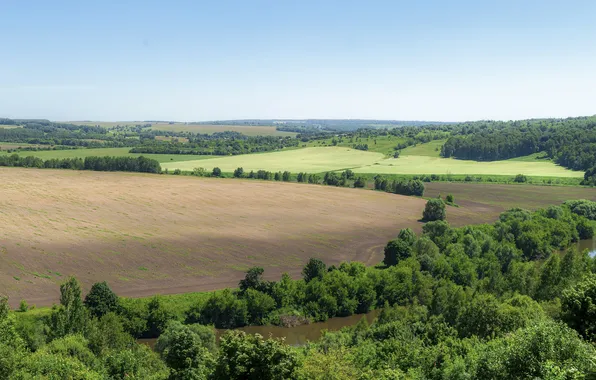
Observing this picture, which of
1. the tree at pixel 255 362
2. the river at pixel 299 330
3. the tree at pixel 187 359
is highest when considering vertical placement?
the tree at pixel 255 362

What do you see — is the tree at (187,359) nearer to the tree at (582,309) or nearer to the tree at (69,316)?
the tree at (69,316)

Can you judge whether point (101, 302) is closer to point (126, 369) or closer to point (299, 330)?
point (126, 369)

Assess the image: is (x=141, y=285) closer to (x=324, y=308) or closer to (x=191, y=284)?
(x=191, y=284)

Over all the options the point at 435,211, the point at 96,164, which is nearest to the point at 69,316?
the point at 435,211

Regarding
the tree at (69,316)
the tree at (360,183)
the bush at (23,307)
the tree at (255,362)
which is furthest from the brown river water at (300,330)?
the tree at (360,183)

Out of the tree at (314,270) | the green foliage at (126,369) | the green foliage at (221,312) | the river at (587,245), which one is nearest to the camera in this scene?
the green foliage at (126,369)

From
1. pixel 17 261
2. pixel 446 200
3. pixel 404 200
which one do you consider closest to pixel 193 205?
pixel 17 261

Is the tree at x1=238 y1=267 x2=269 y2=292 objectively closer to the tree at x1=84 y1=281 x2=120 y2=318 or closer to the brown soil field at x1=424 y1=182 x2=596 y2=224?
the tree at x1=84 y1=281 x2=120 y2=318
